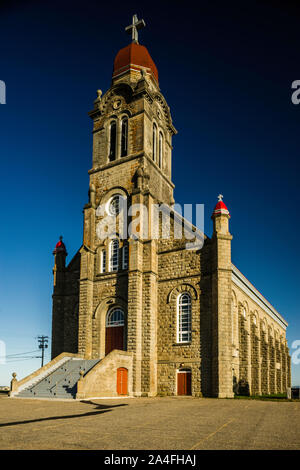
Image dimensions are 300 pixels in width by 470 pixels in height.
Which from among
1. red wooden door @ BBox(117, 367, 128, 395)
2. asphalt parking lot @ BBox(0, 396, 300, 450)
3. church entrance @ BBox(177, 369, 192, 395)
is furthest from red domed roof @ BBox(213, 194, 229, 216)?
asphalt parking lot @ BBox(0, 396, 300, 450)

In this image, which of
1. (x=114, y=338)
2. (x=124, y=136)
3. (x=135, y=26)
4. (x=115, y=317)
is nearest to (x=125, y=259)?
(x=115, y=317)

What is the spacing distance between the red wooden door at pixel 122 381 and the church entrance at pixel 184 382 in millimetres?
3482

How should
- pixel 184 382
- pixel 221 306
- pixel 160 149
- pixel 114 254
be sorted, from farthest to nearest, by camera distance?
pixel 160 149 < pixel 114 254 < pixel 184 382 < pixel 221 306

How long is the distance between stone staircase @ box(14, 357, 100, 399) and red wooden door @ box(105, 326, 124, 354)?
275 centimetres

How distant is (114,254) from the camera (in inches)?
1302

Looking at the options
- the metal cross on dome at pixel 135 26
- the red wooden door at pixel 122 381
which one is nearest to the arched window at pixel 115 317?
the red wooden door at pixel 122 381

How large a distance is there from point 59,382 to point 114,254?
34.5 feet

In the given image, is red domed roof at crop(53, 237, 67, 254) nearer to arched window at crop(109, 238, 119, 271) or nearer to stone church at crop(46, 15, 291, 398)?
stone church at crop(46, 15, 291, 398)

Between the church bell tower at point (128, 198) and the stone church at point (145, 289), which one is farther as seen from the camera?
the church bell tower at point (128, 198)

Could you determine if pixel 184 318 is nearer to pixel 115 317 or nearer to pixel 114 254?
pixel 115 317

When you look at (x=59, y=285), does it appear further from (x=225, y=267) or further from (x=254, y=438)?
(x=254, y=438)

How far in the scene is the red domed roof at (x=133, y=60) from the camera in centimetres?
3875

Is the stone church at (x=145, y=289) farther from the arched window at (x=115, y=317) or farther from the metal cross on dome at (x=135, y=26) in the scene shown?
the metal cross on dome at (x=135, y=26)

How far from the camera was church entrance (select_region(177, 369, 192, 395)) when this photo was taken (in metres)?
27.7
